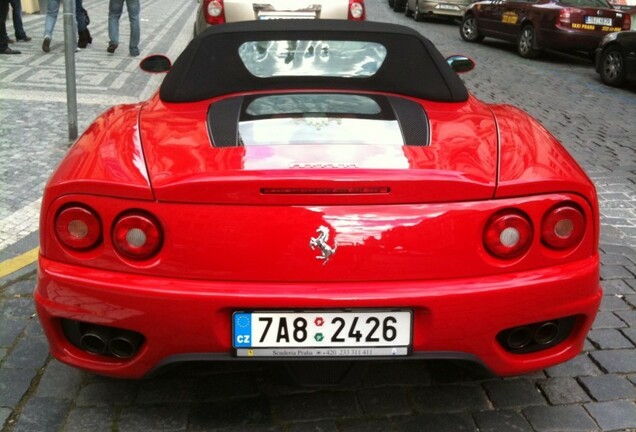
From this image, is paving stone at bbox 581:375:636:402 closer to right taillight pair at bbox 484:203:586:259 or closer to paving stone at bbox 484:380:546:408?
paving stone at bbox 484:380:546:408

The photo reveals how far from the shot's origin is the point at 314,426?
277 centimetres

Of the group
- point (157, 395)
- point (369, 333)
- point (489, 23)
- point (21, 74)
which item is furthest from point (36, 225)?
point (489, 23)

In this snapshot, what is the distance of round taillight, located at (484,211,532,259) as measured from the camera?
2.45 metres

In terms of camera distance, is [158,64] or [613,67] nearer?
[158,64]

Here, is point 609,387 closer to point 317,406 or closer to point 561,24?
point 317,406

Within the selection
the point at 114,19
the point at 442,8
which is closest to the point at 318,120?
the point at 114,19

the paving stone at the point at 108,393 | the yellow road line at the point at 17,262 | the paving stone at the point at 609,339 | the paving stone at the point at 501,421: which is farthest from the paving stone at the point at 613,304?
the yellow road line at the point at 17,262

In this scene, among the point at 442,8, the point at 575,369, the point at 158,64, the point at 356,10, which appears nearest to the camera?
the point at 575,369

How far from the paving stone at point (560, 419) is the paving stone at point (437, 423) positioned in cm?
22

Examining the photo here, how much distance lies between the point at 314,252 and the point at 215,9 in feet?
27.2

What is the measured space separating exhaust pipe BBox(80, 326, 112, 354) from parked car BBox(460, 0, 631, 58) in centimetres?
1287

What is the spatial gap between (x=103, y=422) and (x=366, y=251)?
111 centimetres

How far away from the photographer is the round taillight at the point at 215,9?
33.2 ft

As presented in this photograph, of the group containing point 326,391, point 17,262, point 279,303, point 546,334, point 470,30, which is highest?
point 279,303
